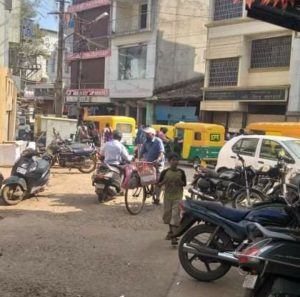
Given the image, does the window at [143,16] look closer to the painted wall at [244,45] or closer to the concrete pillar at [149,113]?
the concrete pillar at [149,113]

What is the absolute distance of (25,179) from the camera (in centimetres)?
1073

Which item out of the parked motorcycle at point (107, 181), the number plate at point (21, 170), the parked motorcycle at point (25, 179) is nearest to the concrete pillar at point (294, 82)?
the parked motorcycle at point (107, 181)

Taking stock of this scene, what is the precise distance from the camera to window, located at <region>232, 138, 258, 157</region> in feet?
44.0

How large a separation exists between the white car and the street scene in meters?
0.03

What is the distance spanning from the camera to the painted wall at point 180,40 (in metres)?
37.0

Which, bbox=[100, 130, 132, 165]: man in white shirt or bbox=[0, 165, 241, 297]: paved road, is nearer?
bbox=[0, 165, 241, 297]: paved road

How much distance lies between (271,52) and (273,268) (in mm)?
24294

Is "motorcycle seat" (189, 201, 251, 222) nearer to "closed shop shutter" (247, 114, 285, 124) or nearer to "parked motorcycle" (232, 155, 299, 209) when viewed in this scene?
"parked motorcycle" (232, 155, 299, 209)

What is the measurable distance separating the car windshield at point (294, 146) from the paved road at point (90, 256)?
376cm

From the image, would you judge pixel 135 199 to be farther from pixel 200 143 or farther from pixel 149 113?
pixel 149 113

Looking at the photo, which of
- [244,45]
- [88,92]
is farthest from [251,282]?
[88,92]

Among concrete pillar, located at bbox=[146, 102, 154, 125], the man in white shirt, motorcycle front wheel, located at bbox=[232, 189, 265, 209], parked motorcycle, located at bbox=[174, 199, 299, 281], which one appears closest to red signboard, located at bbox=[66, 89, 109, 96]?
concrete pillar, located at bbox=[146, 102, 154, 125]

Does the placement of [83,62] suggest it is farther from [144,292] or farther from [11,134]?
[144,292]

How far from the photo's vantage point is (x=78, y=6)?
43406 millimetres
